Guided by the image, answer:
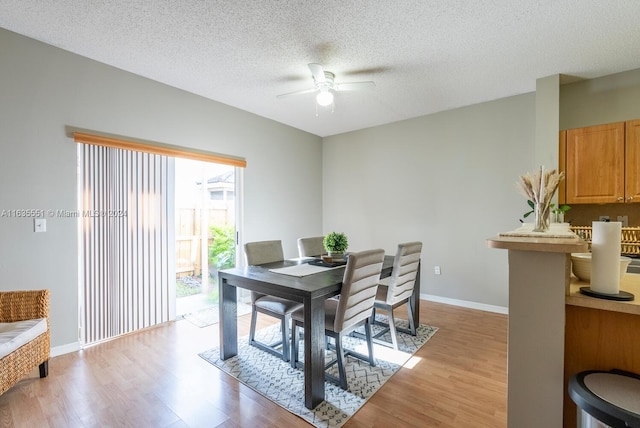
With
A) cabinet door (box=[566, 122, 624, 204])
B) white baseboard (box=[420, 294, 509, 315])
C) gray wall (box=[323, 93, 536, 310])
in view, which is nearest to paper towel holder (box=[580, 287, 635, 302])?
cabinet door (box=[566, 122, 624, 204])

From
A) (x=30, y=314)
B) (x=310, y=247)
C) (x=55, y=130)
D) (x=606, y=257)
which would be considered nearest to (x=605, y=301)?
(x=606, y=257)

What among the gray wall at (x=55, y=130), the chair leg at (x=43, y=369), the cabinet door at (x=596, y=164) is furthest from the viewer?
the cabinet door at (x=596, y=164)

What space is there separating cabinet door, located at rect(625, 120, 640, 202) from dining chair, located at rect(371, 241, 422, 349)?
1956 millimetres

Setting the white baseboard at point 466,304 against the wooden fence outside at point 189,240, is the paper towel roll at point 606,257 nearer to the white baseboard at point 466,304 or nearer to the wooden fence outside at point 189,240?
the white baseboard at point 466,304

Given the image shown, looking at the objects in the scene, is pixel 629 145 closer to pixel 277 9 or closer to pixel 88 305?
pixel 277 9

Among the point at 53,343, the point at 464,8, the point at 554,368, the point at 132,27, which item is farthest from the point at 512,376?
the point at 53,343

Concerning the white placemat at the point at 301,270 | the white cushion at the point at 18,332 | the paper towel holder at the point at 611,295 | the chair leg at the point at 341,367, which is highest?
the paper towel holder at the point at 611,295

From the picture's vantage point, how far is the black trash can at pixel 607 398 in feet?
2.85

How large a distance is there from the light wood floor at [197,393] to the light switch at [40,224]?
113 centimetres

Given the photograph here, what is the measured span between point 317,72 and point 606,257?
2.33m

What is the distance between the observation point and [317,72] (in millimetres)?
2602

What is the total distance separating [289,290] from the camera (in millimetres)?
2004

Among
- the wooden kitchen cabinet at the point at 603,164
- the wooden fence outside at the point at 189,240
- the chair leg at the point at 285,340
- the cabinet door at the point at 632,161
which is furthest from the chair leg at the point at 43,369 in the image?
the cabinet door at the point at 632,161

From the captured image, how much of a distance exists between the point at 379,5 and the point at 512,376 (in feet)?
7.54
